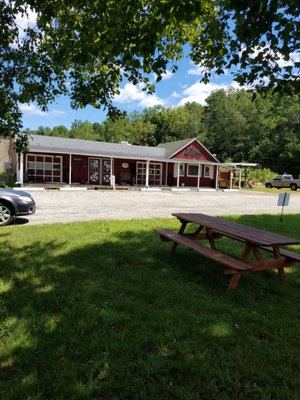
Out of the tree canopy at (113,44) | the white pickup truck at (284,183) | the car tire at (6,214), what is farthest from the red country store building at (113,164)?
the tree canopy at (113,44)

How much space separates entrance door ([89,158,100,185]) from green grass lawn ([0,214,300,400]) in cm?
2355

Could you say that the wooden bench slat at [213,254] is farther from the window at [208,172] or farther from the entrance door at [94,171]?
the window at [208,172]

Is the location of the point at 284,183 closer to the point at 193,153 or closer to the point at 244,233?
the point at 193,153

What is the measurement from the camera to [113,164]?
3000cm

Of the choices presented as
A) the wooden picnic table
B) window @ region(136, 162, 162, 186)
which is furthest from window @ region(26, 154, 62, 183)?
the wooden picnic table

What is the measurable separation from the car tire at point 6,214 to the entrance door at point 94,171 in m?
20.4

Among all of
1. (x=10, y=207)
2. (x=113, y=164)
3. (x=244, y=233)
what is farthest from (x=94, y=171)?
(x=244, y=233)

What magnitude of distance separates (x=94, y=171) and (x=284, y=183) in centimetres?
2264

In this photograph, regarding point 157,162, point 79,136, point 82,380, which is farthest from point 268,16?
point 79,136

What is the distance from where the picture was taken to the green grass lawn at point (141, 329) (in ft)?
8.54

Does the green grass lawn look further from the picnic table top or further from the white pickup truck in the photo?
the white pickup truck

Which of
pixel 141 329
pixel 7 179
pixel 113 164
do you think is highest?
pixel 113 164

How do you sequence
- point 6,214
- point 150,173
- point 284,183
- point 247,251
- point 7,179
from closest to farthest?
point 247,251 → point 6,214 → point 7,179 → point 150,173 → point 284,183

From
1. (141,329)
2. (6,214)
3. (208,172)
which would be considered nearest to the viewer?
(141,329)
